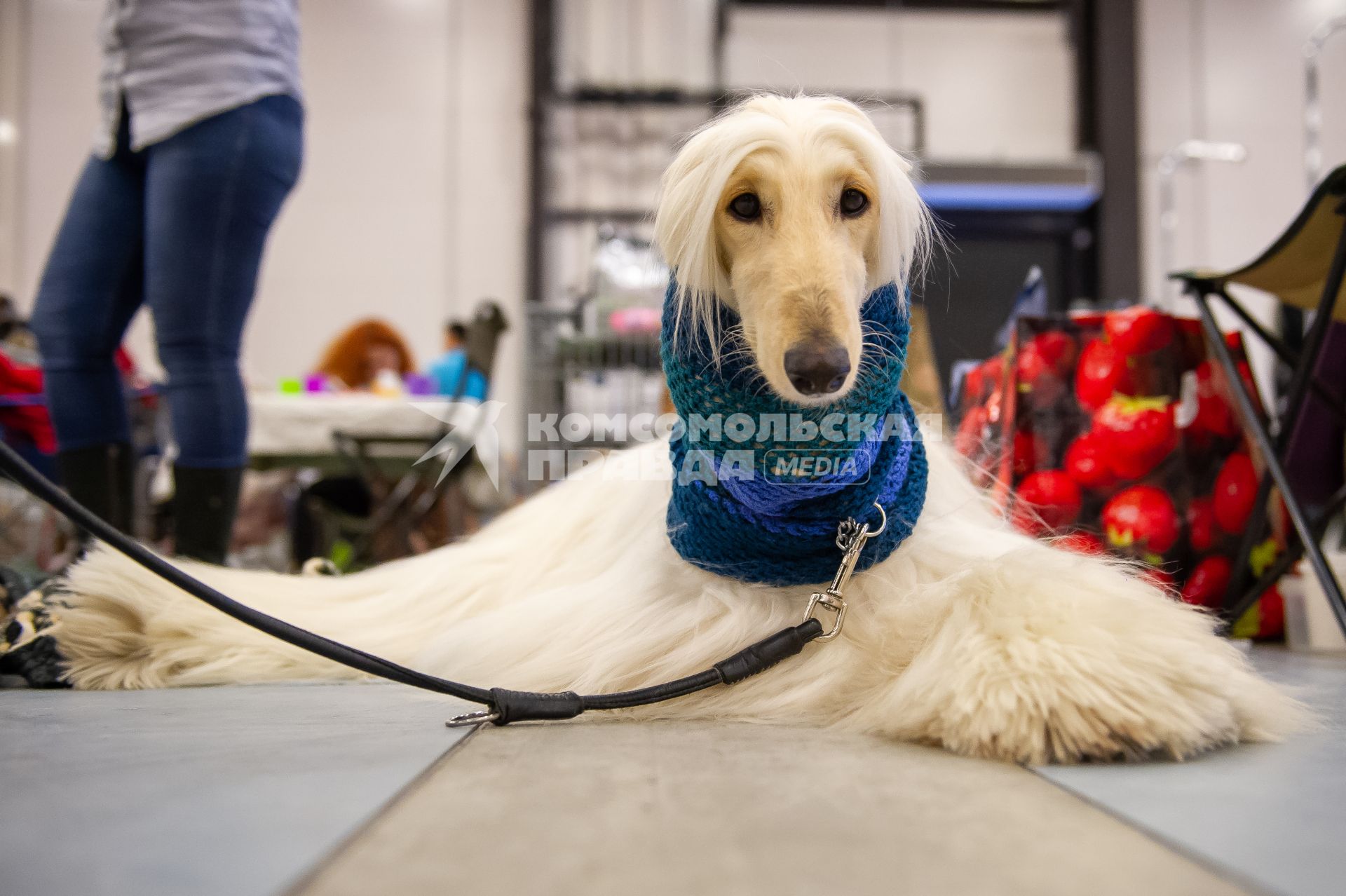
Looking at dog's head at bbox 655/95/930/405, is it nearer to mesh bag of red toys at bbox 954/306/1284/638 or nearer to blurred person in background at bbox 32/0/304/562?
mesh bag of red toys at bbox 954/306/1284/638

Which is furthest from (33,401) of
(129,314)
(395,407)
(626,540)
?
(626,540)

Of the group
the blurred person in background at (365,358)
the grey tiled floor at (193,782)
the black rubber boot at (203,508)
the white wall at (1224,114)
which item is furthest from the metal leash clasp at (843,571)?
the white wall at (1224,114)

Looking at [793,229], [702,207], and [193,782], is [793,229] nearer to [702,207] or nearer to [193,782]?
[702,207]

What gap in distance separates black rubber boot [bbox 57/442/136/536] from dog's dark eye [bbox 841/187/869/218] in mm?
1113

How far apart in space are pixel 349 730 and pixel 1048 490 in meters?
1.04

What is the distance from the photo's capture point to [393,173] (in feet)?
17.1

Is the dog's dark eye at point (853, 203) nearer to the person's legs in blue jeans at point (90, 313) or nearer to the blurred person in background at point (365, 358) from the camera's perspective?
the person's legs in blue jeans at point (90, 313)

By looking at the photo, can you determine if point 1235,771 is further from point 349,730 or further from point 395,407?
point 395,407

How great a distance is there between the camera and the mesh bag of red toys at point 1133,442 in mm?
1306

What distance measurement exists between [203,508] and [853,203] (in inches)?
38.9

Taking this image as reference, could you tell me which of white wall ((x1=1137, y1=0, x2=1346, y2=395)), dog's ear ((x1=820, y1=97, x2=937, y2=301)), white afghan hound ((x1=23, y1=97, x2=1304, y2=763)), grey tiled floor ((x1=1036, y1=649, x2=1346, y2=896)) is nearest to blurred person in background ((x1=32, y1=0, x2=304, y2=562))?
white afghan hound ((x1=23, y1=97, x2=1304, y2=763))

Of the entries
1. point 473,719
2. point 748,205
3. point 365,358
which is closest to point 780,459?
point 748,205

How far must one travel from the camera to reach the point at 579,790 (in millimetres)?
529

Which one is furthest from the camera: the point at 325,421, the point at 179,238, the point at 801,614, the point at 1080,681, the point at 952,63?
the point at 952,63
